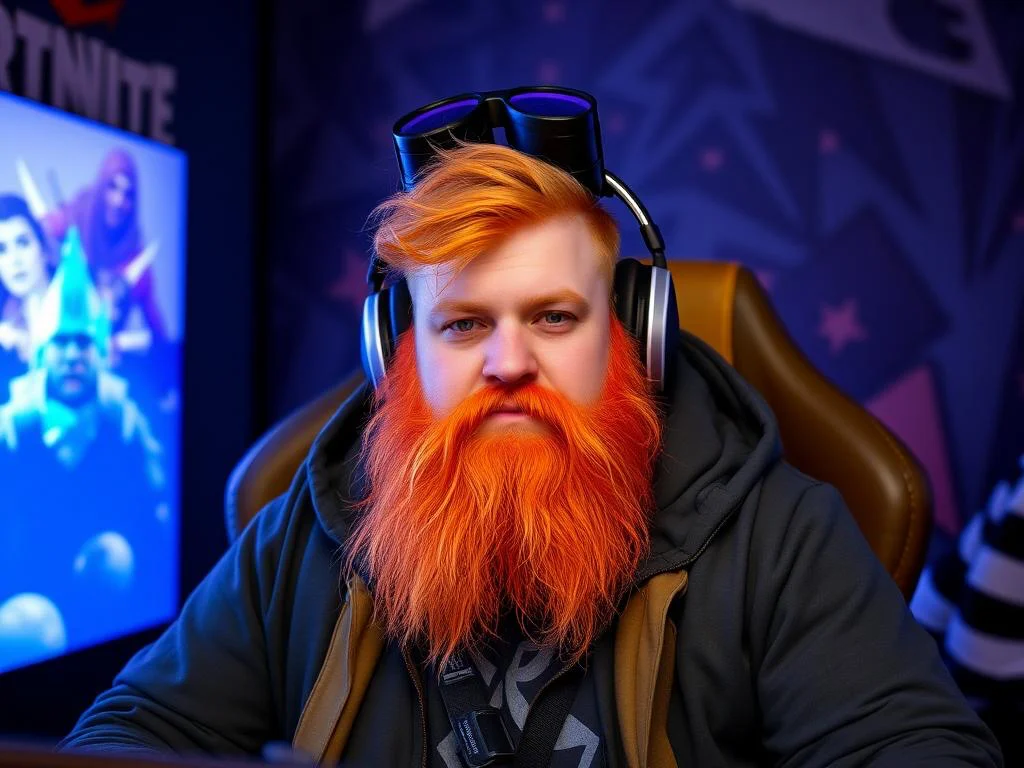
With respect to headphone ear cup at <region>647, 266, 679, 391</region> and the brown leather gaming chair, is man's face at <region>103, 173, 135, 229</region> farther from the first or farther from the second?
headphone ear cup at <region>647, 266, 679, 391</region>

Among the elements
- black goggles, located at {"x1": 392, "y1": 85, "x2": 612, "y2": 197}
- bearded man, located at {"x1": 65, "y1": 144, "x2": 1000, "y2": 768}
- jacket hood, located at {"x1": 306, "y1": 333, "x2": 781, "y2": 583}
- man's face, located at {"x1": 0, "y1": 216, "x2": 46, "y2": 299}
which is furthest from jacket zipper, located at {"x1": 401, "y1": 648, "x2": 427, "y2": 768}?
man's face, located at {"x1": 0, "y1": 216, "x2": 46, "y2": 299}

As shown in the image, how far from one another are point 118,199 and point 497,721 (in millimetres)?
1406

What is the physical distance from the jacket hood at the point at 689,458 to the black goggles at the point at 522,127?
270 mm

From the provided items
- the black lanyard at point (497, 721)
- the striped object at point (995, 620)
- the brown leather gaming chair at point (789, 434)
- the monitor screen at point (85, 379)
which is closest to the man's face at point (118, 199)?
the monitor screen at point (85, 379)

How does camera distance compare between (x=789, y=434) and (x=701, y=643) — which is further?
(x=789, y=434)

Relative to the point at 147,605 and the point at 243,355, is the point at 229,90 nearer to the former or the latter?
the point at 243,355

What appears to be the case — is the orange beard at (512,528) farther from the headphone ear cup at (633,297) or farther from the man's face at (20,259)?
the man's face at (20,259)

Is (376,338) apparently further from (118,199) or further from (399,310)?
(118,199)

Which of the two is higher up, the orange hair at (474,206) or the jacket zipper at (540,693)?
the orange hair at (474,206)

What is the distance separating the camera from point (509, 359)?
3.18 ft

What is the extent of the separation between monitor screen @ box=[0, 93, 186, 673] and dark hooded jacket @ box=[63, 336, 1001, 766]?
0.69 m

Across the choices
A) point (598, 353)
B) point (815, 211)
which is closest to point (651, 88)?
point (815, 211)

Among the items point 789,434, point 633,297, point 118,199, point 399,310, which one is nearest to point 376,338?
point 399,310

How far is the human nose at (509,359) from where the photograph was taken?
0.97m
